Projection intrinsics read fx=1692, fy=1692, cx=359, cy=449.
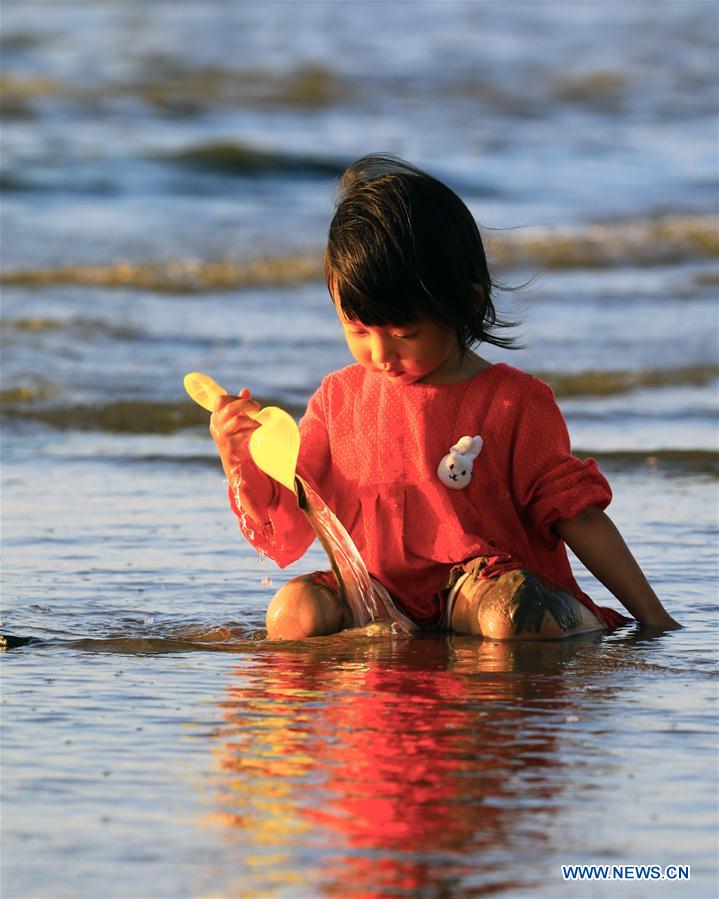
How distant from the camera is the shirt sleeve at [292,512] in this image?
11.2 feet

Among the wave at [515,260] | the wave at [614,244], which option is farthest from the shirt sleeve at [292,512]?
the wave at [614,244]

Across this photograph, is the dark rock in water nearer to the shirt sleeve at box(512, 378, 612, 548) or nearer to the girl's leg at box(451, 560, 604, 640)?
the girl's leg at box(451, 560, 604, 640)

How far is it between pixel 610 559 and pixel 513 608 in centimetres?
28

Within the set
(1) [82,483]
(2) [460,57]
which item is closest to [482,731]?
(1) [82,483]

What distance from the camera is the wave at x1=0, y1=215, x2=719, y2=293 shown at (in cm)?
955

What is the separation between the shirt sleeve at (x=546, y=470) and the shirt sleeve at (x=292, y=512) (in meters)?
0.40

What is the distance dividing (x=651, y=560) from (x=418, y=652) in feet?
3.54

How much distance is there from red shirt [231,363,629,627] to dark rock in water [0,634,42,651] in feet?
1.59

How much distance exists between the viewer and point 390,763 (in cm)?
249

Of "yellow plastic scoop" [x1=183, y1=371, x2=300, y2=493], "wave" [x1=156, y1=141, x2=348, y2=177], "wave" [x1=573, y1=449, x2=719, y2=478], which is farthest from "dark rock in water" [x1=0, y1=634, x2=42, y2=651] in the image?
"wave" [x1=156, y1=141, x2=348, y2=177]

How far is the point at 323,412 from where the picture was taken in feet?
11.4

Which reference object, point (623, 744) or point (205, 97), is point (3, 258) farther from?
point (205, 97)

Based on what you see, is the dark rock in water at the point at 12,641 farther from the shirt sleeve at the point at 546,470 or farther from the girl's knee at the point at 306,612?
the shirt sleeve at the point at 546,470

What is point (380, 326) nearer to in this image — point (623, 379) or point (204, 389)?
point (204, 389)
